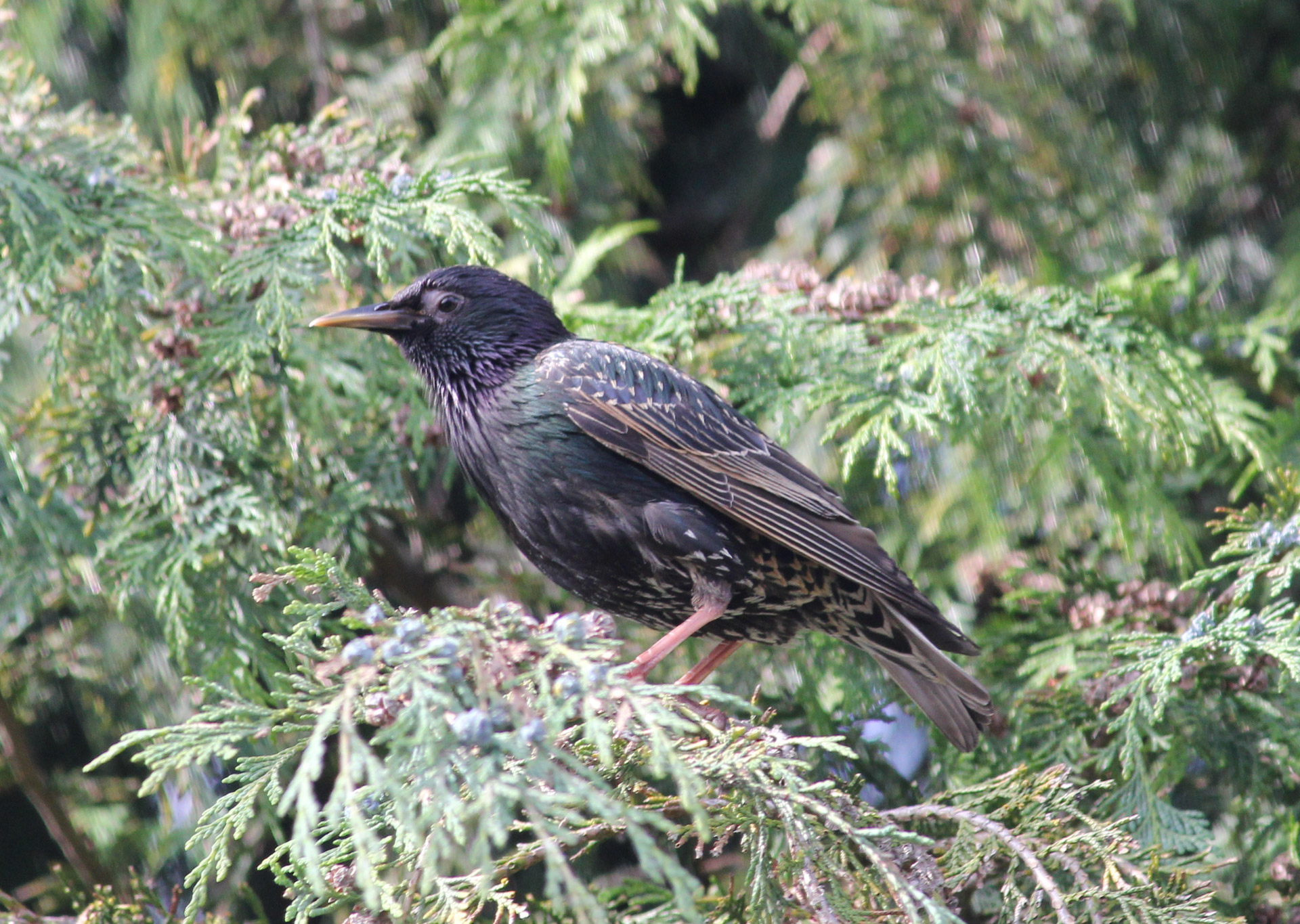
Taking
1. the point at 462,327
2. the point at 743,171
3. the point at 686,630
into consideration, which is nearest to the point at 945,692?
the point at 686,630

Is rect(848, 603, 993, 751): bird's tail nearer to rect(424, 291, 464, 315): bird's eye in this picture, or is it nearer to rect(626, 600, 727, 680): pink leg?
rect(626, 600, 727, 680): pink leg

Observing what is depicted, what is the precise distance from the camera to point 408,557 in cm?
389

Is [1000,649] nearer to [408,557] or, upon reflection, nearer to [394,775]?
[408,557]

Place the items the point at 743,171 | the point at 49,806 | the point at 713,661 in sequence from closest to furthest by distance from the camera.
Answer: the point at 49,806, the point at 713,661, the point at 743,171

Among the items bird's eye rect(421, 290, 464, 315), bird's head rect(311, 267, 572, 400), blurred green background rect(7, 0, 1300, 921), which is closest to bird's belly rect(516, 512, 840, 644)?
blurred green background rect(7, 0, 1300, 921)

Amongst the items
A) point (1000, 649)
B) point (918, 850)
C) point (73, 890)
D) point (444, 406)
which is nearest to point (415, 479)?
point (444, 406)

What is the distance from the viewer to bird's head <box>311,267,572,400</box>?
3.03 meters

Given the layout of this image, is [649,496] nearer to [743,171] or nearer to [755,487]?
[755,487]

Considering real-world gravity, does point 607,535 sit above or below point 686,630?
above

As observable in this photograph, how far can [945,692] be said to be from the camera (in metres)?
2.92

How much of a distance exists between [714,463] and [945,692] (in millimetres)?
829

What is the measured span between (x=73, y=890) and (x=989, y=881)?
2.15 meters

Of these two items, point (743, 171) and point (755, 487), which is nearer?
point (755, 487)

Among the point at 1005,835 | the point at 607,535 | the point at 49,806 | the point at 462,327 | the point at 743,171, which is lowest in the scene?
the point at 1005,835
